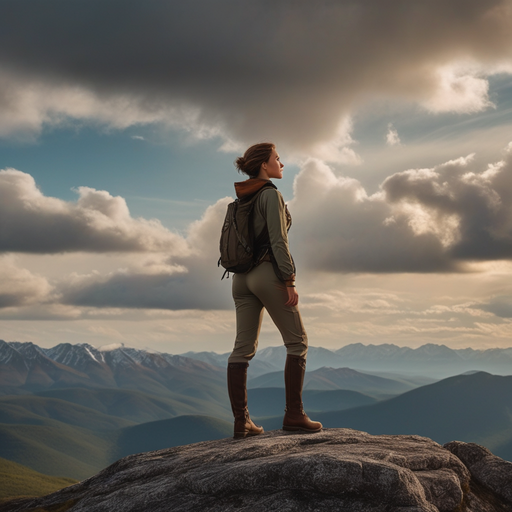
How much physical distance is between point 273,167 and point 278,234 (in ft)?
6.73

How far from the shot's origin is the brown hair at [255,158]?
11961 millimetres

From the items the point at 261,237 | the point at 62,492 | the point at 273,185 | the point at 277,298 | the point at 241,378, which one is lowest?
the point at 62,492

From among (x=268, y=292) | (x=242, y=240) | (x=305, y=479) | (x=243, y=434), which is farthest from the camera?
(x=243, y=434)

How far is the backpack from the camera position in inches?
444

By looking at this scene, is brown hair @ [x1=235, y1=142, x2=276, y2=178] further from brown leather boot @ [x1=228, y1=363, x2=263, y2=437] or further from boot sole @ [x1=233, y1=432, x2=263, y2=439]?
boot sole @ [x1=233, y1=432, x2=263, y2=439]

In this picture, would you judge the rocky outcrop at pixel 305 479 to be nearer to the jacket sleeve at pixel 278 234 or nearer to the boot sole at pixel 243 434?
the boot sole at pixel 243 434

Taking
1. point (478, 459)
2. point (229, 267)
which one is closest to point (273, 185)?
point (229, 267)

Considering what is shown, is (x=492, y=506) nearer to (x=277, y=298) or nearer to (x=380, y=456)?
(x=380, y=456)

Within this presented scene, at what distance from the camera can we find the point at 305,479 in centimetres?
787

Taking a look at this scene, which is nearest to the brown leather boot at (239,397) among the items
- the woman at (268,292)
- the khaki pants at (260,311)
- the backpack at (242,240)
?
the woman at (268,292)

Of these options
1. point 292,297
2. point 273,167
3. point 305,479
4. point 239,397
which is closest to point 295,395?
Result: point 239,397

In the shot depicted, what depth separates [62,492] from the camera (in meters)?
12.8

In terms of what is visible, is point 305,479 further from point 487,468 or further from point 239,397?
point 487,468

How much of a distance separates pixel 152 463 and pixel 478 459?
284 inches
